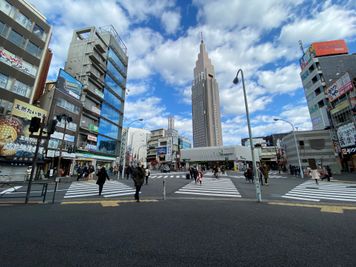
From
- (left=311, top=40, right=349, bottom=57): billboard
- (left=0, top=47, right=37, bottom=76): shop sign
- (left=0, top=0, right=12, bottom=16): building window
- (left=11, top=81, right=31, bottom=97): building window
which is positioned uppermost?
(left=311, top=40, right=349, bottom=57): billboard

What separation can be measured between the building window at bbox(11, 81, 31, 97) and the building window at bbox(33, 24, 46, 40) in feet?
27.4

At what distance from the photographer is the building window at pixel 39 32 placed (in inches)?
969

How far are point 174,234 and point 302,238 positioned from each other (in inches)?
112

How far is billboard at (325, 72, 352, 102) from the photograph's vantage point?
27831 millimetres

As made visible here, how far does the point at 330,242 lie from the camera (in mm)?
3566

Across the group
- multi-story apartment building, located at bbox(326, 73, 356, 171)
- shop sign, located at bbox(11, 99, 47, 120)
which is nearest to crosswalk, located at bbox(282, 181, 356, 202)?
multi-story apartment building, located at bbox(326, 73, 356, 171)

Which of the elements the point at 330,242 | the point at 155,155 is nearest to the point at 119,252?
the point at 330,242

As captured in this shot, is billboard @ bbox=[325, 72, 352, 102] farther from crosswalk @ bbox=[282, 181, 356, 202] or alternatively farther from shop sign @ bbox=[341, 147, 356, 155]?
crosswalk @ bbox=[282, 181, 356, 202]

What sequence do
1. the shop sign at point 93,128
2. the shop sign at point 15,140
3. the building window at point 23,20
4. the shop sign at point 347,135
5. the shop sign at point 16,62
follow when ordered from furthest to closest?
1. the shop sign at point 93,128
2. the shop sign at point 347,135
3. the building window at point 23,20
4. the shop sign at point 16,62
5. the shop sign at point 15,140

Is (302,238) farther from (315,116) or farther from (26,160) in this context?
(315,116)

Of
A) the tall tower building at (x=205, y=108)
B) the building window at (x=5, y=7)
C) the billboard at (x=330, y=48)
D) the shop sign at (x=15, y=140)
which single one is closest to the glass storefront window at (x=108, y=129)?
the shop sign at (x=15, y=140)

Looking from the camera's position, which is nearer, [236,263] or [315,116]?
[236,263]

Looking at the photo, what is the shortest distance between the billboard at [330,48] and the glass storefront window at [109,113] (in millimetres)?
51031

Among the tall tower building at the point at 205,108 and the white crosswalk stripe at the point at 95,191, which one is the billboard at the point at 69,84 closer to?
the white crosswalk stripe at the point at 95,191
